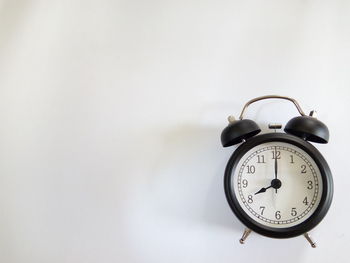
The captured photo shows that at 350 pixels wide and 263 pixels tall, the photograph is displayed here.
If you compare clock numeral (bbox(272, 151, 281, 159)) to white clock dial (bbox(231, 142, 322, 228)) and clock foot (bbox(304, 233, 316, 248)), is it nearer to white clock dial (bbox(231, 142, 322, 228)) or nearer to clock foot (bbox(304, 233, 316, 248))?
white clock dial (bbox(231, 142, 322, 228))

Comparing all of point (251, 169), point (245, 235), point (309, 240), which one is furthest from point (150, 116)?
point (309, 240)

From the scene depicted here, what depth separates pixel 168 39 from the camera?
3.66ft

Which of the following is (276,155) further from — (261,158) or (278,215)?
(278,215)

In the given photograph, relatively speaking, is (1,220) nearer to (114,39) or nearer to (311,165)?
(114,39)

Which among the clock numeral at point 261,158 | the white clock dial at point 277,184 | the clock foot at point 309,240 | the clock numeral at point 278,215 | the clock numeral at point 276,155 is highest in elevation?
the clock numeral at point 276,155

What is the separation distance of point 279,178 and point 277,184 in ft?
0.09

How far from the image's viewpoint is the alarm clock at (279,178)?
0.87 metres

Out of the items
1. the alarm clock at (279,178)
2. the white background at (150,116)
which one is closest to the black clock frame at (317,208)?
the alarm clock at (279,178)

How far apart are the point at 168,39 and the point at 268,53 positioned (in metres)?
0.35

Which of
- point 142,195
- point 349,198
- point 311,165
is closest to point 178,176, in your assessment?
point 142,195

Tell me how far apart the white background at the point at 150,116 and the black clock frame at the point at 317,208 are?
12 cm

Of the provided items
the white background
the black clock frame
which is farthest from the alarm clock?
the white background

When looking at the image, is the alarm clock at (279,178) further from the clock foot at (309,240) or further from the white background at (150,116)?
the white background at (150,116)

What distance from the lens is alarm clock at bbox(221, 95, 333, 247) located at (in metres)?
0.87
